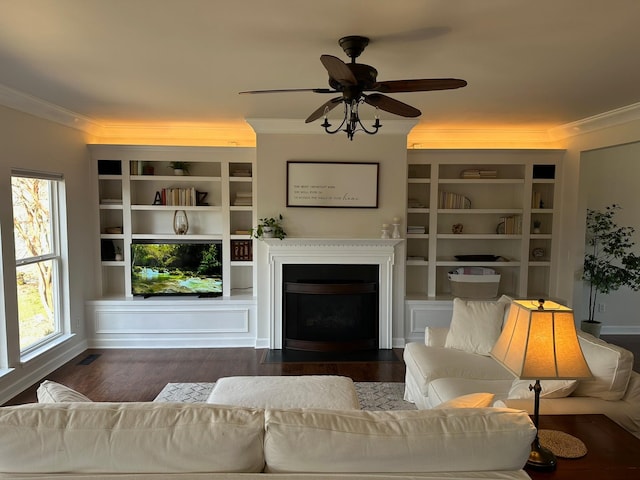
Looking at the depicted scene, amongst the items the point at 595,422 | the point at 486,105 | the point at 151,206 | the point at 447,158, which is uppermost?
the point at 486,105

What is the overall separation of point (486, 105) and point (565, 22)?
5.89 ft

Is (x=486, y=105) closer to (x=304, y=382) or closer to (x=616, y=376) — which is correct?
(x=616, y=376)

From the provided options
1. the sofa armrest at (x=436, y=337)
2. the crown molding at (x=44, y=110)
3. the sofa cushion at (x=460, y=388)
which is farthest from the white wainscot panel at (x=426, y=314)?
the crown molding at (x=44, y=110)

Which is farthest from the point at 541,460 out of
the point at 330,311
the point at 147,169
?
the point at 147,169

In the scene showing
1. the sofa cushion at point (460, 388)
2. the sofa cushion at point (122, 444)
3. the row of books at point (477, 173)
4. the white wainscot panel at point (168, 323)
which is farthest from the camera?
the row of books at point (477, 173)

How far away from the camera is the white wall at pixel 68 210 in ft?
11.7

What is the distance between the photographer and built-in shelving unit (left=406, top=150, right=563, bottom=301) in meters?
5.15

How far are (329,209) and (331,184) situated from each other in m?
0.28

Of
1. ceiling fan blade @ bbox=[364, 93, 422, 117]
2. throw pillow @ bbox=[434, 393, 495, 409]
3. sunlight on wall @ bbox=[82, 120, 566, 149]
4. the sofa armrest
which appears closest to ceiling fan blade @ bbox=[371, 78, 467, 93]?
ceiling fan blade @ bbox=[364, 93, 422, 117]

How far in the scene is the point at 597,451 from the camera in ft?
5.65

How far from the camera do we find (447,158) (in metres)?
5.14

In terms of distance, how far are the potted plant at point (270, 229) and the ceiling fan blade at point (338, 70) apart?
2722mm

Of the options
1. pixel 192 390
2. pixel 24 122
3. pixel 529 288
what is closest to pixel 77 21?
pixel 24 122

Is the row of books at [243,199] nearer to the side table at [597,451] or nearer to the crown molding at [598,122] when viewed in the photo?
the crown molding at [598,122]
